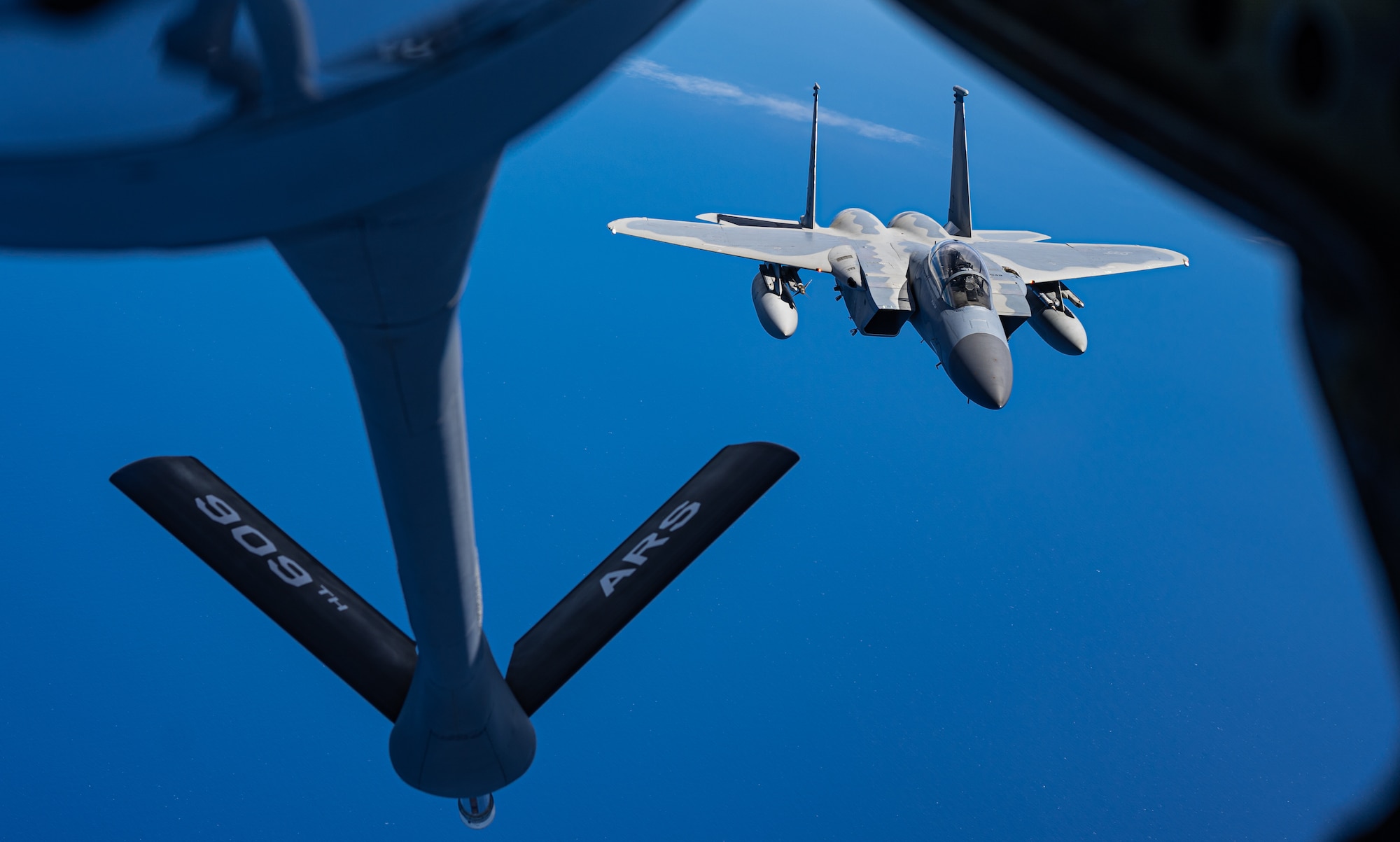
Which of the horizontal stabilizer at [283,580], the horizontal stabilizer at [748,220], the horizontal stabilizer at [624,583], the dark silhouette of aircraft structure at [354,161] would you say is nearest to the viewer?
the dark silhouette of aircraft structure at [354,161]

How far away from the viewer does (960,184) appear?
21.8m

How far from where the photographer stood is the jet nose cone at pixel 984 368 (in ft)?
46.9

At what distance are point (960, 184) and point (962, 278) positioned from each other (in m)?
7.66

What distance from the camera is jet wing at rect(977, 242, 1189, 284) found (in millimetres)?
19328

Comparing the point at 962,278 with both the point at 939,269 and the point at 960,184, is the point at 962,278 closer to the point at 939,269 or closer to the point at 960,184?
the point at 939,269

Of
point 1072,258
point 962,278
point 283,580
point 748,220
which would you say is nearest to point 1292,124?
point 283,580

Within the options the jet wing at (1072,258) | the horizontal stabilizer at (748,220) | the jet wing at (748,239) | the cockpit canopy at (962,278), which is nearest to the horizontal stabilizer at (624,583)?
the cockpit canopy at (962,278)

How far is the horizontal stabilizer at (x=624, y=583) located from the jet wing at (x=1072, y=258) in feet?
42.0

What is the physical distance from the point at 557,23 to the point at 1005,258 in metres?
19.3

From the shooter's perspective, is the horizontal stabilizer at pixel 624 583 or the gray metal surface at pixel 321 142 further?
the horizontal stabilizer at pixel 624 583

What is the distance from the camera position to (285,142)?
1.99 metres

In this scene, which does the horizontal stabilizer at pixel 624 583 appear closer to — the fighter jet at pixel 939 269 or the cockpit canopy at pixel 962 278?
the fighter jet at pixel 939 269

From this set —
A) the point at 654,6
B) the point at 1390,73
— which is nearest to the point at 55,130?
the point at 654,6

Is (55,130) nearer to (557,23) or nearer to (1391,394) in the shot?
(557,23)
